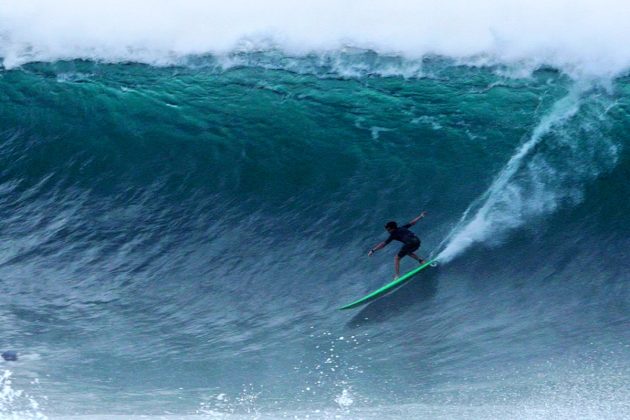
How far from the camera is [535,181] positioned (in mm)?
14891

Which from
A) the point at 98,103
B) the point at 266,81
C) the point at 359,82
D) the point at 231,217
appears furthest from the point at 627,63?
the point at 98,103

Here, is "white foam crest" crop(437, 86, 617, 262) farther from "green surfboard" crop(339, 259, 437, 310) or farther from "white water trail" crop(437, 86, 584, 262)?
"green surfboard" crop(339, 259, 437, 310)

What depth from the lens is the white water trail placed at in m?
14.1

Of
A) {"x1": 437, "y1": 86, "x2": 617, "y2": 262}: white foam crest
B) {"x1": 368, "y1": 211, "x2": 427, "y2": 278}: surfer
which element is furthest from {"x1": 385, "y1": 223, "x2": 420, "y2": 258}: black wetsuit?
{"x1": 437, "y1": 86, "x2": 617, "y2": 262}: white foam crest

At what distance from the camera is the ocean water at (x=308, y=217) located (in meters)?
12.2

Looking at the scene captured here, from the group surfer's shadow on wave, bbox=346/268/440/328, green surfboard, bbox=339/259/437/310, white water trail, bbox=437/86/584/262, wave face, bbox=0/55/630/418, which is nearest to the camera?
wave face, bbox=0/55/630/418

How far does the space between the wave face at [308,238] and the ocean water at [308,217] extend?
0.04m

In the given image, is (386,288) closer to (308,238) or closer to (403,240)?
(403,240)

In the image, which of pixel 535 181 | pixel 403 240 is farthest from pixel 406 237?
pixel 535 181

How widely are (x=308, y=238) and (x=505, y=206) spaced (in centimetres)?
326

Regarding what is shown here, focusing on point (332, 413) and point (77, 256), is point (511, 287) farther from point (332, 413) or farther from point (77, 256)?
point (77, 256)

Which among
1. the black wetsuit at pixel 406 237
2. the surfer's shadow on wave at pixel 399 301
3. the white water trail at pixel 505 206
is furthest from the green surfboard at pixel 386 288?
the white water trail at pixel 505 206

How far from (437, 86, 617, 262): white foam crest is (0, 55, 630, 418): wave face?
0.04 m

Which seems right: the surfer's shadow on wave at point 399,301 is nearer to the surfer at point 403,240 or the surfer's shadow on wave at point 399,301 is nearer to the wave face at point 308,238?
the wave face at point 308,238
